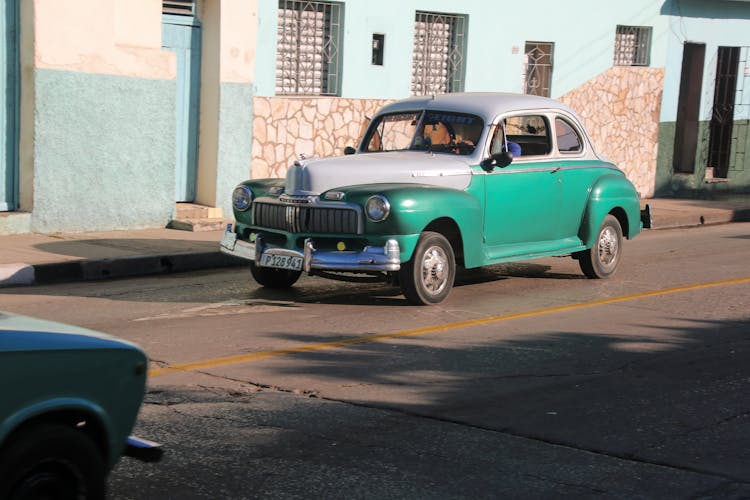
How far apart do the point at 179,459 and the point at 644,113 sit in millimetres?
18081

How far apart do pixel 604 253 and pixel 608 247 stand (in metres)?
0.09

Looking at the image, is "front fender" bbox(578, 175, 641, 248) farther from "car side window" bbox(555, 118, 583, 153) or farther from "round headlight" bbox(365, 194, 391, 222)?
"round headlight" bbox(365, 194, 391, 222)

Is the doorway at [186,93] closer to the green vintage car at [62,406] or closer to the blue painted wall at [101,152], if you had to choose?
the blue painted wall at [101,152]

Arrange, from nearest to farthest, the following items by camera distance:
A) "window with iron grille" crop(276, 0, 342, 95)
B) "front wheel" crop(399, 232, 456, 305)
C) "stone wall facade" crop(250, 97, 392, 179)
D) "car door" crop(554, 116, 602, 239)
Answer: "front wheel" crop(399, 232, 456, 305), "car door" crop(554, 116, 602, 239), "stone wall facade" crop(250, 97, 392, 179), "window with iron grille" crop(276, 0, 342, 95)

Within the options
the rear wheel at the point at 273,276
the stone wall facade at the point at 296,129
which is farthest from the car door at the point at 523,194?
the stone wall facade at the point at 296,129

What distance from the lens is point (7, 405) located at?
4.11 metres

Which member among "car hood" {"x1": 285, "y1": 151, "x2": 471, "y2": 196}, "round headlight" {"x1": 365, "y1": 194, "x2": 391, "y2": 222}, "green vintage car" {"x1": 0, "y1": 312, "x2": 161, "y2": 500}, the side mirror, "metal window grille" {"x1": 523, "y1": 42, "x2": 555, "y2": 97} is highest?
"metal window grille" {"x1": 523, "y1": 42, "x2": 555, "y2": 97}

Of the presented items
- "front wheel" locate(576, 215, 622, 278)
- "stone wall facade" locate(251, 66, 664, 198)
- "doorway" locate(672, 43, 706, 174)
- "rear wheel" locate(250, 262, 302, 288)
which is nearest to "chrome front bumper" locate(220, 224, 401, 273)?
"rear wheel" locate(250, 262, 302, 288)

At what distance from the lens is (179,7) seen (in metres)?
16.0

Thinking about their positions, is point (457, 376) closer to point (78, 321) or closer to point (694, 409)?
point (694, 409)

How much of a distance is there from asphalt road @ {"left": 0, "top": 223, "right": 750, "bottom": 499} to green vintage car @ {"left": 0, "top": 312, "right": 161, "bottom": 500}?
32.4 inches

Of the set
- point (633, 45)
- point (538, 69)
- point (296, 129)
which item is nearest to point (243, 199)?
point (296, 129)

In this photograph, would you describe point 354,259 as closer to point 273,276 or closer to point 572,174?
point 273,276

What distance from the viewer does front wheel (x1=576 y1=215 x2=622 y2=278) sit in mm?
12539
